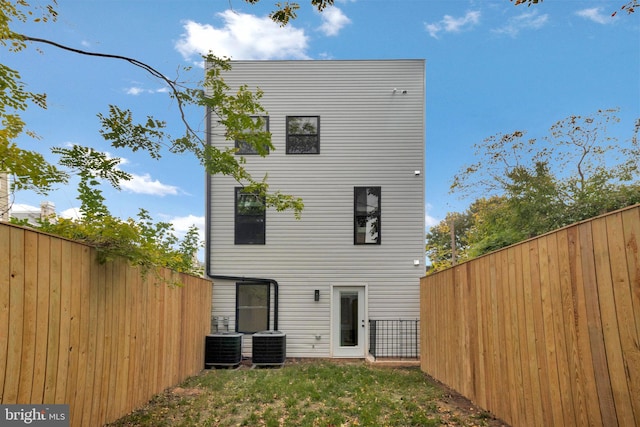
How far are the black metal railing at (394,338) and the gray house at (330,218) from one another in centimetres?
3

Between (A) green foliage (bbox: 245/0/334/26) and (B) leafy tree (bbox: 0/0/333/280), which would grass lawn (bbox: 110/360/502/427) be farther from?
(A) green foliage (bbox: 245/0/334/26)

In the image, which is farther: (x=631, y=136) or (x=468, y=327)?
(x=631, y=136)

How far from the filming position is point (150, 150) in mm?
6988

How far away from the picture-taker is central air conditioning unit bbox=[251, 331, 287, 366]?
9.67 meters

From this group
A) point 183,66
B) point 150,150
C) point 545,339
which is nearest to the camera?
point 545,339

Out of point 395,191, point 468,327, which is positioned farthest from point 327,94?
point 468,327

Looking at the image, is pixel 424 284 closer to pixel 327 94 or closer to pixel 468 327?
pixel 468 327

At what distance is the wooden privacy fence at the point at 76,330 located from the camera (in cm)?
302

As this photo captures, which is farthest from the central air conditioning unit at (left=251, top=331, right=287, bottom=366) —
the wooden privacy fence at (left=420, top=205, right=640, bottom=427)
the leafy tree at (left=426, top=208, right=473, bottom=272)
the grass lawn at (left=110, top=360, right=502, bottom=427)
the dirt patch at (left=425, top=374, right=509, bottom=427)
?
the leafy tree at (left=426, top=208, right=473, bottom=272)

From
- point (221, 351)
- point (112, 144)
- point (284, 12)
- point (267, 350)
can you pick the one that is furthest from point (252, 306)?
point (284, 12)

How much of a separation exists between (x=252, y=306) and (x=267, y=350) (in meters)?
1.80

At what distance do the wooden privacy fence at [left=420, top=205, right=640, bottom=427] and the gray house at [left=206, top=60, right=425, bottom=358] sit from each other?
518cm

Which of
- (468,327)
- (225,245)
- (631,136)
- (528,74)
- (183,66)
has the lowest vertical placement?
(468,327)

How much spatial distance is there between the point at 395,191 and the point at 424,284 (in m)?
3.34
